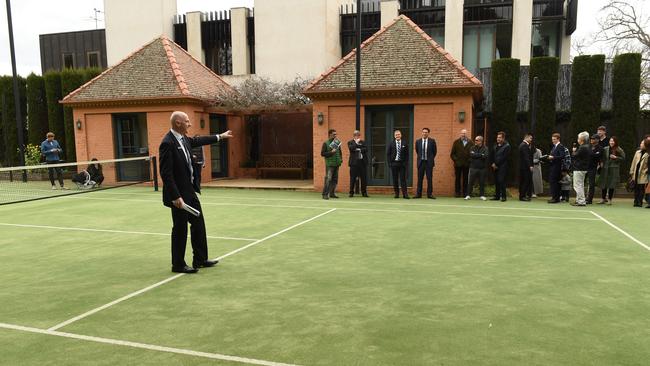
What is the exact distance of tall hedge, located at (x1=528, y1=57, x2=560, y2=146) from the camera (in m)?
16.1

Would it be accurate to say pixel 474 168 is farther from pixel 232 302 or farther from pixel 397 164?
pixel 232 302

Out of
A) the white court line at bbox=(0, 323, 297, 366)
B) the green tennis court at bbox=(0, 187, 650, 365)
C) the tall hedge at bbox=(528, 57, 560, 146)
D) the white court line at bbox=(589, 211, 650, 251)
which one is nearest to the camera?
the white court line at bbox=(0, 323, 297, 366)

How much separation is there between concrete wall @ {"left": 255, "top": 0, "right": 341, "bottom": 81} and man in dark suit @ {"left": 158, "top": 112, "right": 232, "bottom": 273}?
59.1 feet

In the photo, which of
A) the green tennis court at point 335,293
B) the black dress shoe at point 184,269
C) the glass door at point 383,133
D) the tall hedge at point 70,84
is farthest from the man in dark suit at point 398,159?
the tall hedge at point 70,84

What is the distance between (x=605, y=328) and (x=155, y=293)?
4.45m

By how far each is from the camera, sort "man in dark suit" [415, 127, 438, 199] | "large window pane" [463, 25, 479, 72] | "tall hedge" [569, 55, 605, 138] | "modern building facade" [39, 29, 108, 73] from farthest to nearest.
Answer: "modern building facade" [39, 29, 108, 73] < "large window pane" [463, 25, 479, 72] < "tall hedge" [569, 55, 605, 138] < "man in dark suit" [415, 127, 438, 199]

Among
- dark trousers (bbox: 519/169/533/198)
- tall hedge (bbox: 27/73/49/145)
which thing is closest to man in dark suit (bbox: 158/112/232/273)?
dark trousers (bbox: 519/169/533/198)

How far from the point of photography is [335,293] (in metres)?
5.13

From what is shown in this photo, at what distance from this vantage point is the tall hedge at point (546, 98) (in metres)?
16.1

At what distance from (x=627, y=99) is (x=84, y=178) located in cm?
1843

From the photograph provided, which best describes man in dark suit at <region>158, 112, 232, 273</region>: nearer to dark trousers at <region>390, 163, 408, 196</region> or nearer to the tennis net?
dark trousers at <region>390, 163, 408, 196</region>

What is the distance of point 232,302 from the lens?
16.0ft

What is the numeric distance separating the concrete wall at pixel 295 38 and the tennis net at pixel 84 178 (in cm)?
893

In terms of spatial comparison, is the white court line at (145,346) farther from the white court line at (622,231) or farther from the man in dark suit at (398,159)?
the man in dark suit at (398,159)
